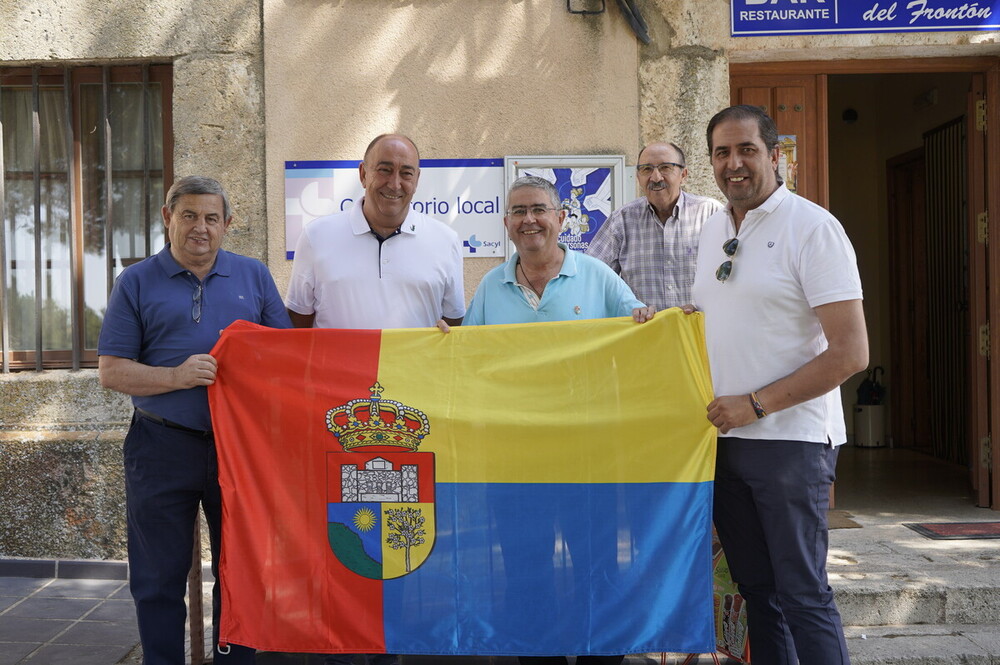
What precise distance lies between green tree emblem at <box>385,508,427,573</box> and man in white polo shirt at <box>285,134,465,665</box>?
0.77 metres

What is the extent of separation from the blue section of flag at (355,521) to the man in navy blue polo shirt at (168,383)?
0.50 meters

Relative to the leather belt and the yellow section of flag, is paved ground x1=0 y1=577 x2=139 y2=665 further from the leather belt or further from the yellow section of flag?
the yellow section of flag

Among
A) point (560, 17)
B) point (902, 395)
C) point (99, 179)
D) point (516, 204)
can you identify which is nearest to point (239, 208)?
point (99, 179)

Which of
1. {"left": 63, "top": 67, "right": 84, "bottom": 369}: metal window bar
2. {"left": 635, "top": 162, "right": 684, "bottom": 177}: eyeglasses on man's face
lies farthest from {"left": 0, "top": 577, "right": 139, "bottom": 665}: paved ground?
{"left": 635, "top": 162, "right": 684, "bottom": 177}: eyeglasses on man's face

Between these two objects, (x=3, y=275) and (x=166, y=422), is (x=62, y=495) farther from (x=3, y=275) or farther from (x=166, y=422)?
(x=166, y=422)

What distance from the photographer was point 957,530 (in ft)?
18.7

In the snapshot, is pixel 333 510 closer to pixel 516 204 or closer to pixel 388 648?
pixel 388 648

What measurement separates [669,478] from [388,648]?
1204mm

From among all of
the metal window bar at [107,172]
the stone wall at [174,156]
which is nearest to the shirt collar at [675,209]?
the stone wall at [174,156]

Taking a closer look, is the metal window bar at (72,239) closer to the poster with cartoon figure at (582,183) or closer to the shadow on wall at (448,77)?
the shadow on wall at (448,77)

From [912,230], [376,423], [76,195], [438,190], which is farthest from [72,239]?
[912,230]

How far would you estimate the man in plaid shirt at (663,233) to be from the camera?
4.32 metres

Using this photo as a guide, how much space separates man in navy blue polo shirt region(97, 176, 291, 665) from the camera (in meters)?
3.34

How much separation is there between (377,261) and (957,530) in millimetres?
4167
